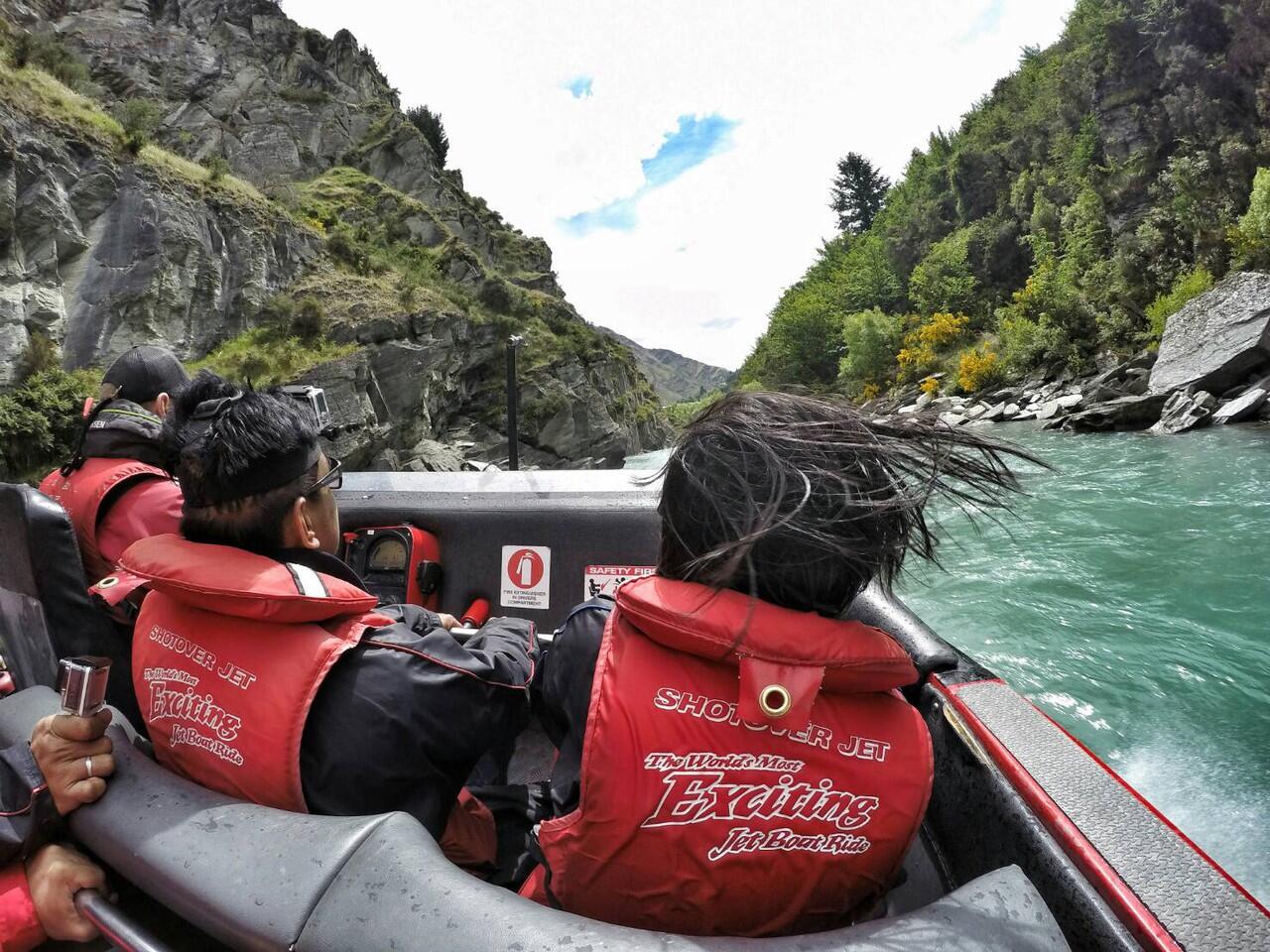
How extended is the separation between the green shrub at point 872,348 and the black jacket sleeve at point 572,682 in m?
34.3

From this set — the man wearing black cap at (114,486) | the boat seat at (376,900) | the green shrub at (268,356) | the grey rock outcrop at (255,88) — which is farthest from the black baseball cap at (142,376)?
the grey rock outcrop at (255,88)

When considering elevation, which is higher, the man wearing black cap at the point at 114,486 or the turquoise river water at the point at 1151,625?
the man wearing black cap at the point at 114,486

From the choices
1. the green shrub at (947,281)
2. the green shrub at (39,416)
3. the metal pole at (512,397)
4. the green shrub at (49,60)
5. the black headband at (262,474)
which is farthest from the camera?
the green shrub at (947,281)

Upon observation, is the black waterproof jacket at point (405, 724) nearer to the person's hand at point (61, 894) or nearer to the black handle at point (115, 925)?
the black handle at point (115, 925)

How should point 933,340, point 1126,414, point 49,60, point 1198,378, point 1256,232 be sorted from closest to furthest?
point 1198,378
point 1126,414
point 1256,232
point 49,60
point 933,340

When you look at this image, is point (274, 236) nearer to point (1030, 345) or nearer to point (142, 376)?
point (142, 376)

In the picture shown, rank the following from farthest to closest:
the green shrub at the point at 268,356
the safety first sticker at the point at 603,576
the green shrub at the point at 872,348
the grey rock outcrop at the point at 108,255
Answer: the green shrub at the point at 872,348 → the green shrub at the point at 268,356 → the grey rock outcrop at the point at 108,255 → the safety first sticker at the point at 603,576

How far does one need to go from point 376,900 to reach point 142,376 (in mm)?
2344

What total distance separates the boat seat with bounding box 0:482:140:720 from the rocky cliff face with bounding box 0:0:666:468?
3.42 meters

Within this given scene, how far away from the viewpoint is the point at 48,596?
1475 millimetres

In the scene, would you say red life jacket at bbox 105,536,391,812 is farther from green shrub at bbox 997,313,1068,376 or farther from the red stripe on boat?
green shrub at bbox 997,313,1068,376

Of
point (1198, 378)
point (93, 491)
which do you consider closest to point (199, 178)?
point (93, 491)

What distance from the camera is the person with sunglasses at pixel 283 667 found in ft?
3.25

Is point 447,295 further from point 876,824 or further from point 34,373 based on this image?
point 876,824
